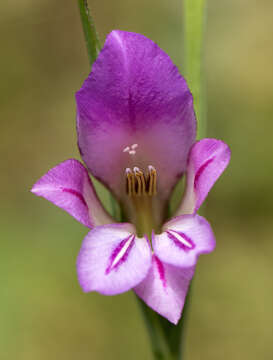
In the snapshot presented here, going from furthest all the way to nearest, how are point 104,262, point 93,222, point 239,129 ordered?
point 239,129 < point 93,222 < point 104,262

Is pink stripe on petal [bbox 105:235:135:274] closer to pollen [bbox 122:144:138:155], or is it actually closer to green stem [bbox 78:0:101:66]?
pollen [bbox 122:144:138:155]

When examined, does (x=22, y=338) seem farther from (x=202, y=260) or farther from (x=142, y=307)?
(x=142, y=307)

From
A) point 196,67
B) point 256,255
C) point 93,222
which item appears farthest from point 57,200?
point 256,255

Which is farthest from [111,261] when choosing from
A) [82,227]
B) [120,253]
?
[82,227]

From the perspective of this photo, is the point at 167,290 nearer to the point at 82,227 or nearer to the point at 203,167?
the point at 203,167

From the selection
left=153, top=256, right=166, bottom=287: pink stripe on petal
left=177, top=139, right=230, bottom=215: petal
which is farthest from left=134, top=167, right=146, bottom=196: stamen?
left=153, top=256, right=166, bottom=287: pink stripe on petal

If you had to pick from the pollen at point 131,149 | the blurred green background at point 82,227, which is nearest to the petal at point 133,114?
the pollen at point 131,149
